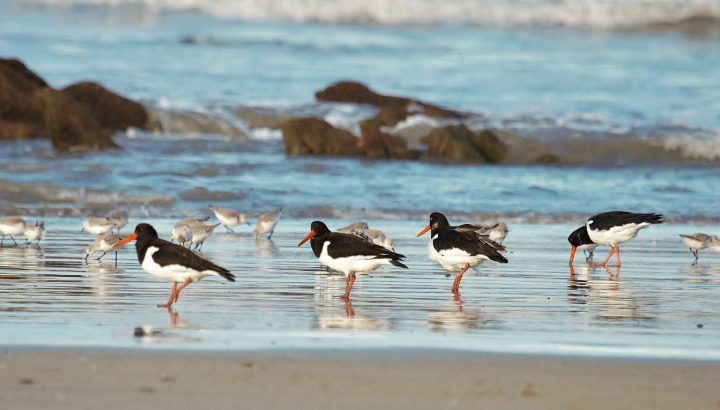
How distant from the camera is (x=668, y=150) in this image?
2494cm

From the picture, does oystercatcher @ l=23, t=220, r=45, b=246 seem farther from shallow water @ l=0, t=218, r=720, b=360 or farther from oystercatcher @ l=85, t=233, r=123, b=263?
oystercatcher @ l=85, t=233, r=123, b=263

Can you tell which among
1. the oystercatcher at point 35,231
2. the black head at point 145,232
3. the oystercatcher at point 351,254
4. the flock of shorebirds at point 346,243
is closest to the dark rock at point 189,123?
the flock of shorebirds at point 346,243

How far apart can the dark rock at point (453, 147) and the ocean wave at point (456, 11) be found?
2368 centimetres

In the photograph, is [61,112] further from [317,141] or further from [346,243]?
[346,243]

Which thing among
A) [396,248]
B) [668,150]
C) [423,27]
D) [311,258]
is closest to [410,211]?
[396,248]

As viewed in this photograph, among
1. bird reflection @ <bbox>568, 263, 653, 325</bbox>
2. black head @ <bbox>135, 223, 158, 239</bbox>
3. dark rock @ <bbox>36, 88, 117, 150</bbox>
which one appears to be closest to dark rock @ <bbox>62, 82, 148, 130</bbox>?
dark rock @ <bbox>36, 88, 117, 150</bbox>

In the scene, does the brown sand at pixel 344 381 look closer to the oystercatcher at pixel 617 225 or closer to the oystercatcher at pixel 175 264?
the oystercatcher at pixel 175 264

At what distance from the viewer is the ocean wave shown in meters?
45.6

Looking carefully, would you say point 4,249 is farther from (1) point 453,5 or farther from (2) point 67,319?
(1) point 453,5

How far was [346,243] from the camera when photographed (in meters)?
8.55

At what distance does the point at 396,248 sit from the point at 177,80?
23.5m

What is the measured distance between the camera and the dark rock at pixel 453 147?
22547mm

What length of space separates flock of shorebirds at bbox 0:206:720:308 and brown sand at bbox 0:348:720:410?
1.80m

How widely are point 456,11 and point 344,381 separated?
142ft
